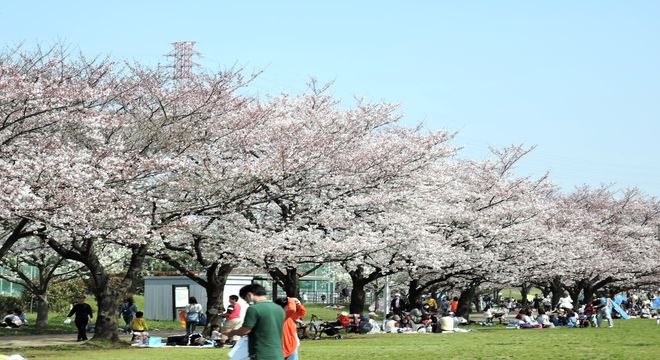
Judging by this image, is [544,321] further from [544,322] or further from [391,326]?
[391,326]

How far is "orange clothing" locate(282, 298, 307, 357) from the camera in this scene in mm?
12219

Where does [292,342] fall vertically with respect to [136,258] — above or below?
below

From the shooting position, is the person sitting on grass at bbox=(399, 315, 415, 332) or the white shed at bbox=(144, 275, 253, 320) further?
the white shed at bbox=(144, 275, 253, 320)

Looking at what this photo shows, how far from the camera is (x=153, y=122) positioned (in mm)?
25875

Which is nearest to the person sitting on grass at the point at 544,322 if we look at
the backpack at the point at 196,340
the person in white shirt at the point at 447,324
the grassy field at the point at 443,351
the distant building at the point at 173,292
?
the person in white shirt at the point at 447,324

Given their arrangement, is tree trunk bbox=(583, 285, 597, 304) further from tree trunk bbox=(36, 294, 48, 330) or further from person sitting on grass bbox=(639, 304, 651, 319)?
tree trunk bbox=(36, 294, 48, 330)

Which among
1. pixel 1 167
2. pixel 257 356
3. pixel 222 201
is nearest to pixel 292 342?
pixel 257 356

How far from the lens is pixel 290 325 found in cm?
1254

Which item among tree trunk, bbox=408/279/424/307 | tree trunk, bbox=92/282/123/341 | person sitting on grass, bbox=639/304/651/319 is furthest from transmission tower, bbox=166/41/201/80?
person sitting on grass, bbox=639/304/651/319

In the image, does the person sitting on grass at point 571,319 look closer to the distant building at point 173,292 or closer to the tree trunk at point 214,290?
the distant building at point 173,292

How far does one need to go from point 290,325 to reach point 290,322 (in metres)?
0.05

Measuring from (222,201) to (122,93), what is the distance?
417 cm

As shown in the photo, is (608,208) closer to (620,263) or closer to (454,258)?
(620,263)

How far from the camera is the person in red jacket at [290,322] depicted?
1222 centimetres
